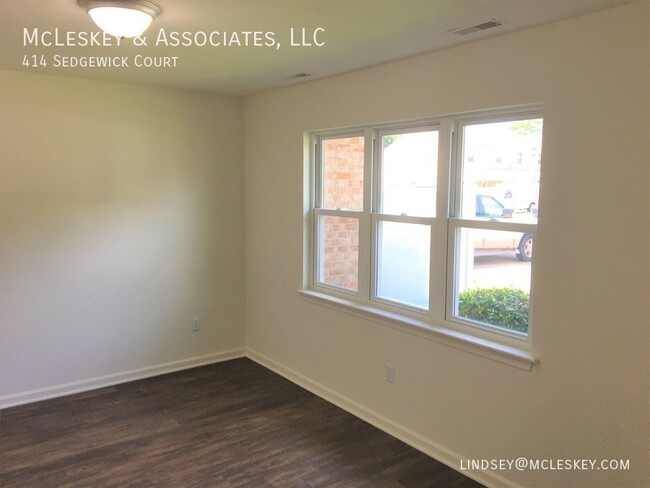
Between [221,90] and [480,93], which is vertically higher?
[221,90]

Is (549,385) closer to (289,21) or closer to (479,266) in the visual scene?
(479,266)

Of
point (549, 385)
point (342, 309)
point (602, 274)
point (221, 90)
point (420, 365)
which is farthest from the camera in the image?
point (221, 90)

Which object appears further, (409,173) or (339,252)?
(339,252)

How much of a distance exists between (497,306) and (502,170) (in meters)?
0.75

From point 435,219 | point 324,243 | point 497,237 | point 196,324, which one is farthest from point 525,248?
point 196,324

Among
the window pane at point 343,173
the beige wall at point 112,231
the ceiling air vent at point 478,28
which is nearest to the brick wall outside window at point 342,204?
the window pane at point 343,173

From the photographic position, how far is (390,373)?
136 inches

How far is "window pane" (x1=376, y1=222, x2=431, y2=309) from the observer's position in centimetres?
332

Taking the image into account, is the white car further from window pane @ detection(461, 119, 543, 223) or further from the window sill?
the window sill

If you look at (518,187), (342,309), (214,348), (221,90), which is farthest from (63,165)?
(518,187)

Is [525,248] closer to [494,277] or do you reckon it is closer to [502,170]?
[494,277]

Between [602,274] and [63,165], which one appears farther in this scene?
[63,165]

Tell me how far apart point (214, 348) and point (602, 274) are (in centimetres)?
344

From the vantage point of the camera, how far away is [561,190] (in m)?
2.47
